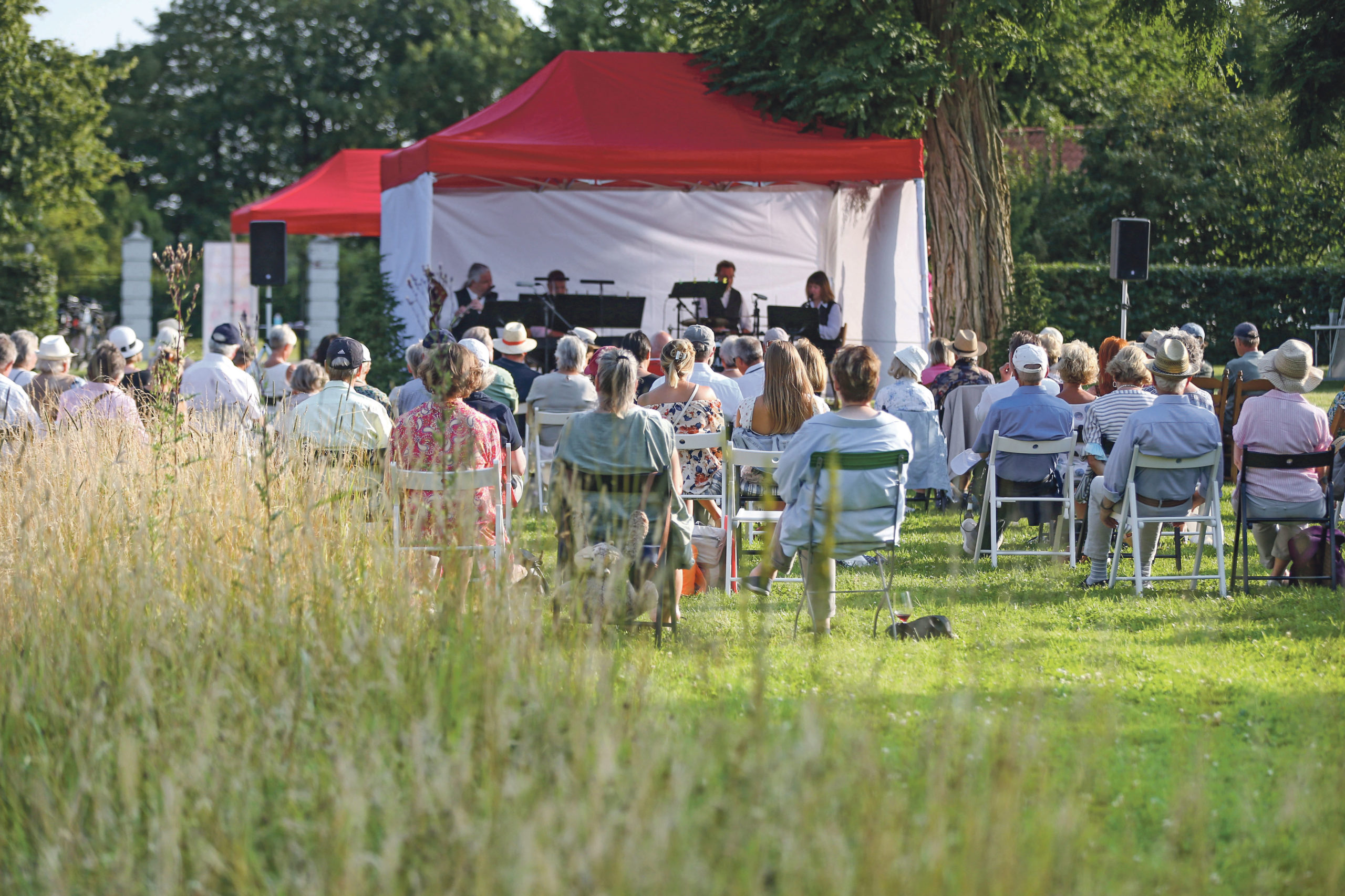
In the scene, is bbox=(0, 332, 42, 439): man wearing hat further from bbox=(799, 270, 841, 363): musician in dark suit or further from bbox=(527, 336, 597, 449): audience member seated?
bbox=(799, 270, 841, 363): musician in dark suit

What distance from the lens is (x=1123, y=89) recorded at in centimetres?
1691

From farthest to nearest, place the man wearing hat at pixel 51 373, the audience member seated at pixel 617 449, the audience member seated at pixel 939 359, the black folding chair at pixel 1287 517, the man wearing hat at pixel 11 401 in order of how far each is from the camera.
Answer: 1. the audience member seated at pixel 939 359
2. the man wearing hat at pixel 51 373
3. the man wearing hat at pixel 11 401
4. the black folding chair at pixel 1287 517
5. the audience member seated at pixel 617 449

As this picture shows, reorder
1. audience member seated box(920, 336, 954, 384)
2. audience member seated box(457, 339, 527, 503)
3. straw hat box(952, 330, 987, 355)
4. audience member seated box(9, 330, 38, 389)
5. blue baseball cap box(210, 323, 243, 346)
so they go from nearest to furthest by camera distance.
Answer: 1. audience member seated box(457, 339, 527, 503)
2. audience member seated box(9, 330, 38, 389)
3. blue baseball cap box(210, 323, 243, 346)
4. straw hat box(952, 330, 987, 355)
5. audience member seated box(920, 336, 954, 384)

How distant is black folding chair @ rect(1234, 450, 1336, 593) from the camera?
6156mm

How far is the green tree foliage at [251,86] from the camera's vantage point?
129 ft

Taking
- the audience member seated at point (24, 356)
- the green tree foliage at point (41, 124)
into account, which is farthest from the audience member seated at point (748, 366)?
the green tree foliage at point (41, 124)

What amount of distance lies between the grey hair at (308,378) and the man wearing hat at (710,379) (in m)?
1.98

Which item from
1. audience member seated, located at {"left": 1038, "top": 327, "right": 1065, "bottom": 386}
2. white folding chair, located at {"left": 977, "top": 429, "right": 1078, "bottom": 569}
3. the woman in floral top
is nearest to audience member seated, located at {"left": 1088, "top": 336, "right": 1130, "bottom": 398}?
audience member seated, located at {"left": 1038, "top": 327, "right": 1065, "bottom": 386}

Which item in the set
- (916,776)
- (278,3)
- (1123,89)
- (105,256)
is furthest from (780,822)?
(278,3)

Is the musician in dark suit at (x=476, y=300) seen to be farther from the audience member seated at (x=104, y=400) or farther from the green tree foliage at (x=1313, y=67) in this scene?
the green tree foliage at (x=1313, y=67)

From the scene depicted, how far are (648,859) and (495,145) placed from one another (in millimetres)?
10404

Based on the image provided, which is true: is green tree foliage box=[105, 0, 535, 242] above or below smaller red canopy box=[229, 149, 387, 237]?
above

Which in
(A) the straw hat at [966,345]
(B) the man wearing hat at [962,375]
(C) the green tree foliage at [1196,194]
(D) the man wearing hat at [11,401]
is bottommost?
(D) the man wearing hat at [11,401]

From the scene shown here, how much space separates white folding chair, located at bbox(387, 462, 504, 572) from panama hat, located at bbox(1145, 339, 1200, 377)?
119 inches
